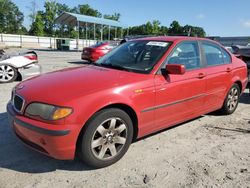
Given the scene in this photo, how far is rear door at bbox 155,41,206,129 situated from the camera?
12.9 feet

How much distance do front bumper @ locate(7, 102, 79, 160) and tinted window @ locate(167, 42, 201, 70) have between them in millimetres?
1901

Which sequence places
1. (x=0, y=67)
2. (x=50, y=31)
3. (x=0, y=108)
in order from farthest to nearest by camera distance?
(x=50, y=31), (x=0, y=67), (x=0, y=108)

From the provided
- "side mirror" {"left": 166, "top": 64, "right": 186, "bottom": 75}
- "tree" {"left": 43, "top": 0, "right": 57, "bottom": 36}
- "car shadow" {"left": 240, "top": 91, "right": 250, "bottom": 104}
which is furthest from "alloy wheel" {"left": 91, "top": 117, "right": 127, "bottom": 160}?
"tree" {"left": 43, "top": 0, "right": 57, "bottom": 36}

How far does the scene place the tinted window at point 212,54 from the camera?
495 centimetres

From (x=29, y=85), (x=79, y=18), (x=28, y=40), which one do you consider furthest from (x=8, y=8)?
(x=29, y=85)

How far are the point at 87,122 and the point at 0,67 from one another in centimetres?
622

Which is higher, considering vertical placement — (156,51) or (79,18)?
(79,18)

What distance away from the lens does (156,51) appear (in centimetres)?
425

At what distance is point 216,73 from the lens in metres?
5.02

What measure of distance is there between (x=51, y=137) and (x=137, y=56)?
1.98 meters

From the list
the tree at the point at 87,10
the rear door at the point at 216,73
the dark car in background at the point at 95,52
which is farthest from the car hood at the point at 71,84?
the tree at the point at 87,10

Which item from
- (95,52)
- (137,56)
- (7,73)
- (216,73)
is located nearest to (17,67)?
(7,73)

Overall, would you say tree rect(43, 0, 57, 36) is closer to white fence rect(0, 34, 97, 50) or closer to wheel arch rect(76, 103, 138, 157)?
white fence rect(0, 34, 97, 50)

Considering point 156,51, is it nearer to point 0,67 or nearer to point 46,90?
point 46,90
